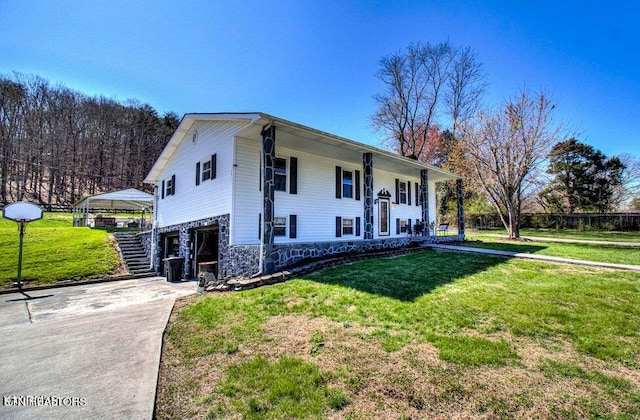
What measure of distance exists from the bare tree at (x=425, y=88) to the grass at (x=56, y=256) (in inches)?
930

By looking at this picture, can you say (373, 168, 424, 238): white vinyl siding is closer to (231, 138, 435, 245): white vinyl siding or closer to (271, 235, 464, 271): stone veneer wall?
(231, 138, 435, 245): white vinyl siding

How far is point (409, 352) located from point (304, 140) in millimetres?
7929

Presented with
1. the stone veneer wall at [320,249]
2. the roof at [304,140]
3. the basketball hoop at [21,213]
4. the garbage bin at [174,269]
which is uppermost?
the roof at [304,140]

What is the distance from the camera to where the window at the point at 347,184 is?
42.4 feet

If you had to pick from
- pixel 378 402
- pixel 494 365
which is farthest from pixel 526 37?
pixel 378 402

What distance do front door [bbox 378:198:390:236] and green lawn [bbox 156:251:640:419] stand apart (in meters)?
8.10

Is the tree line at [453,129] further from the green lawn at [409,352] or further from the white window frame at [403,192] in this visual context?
the green lawn at [409,352]

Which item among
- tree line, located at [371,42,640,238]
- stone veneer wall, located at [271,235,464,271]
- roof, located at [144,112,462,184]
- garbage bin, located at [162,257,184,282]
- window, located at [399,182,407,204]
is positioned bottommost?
garbage bin, located at [162,257,184,282]

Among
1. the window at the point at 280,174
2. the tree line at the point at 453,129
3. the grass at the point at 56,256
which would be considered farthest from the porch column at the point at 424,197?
the grass at the point at 56,256

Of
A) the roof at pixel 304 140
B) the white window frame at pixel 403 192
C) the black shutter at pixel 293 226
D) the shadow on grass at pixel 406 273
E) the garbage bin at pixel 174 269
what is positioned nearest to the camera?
the shadow on grass at pixel 406 273

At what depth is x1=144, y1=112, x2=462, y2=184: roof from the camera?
8.48 m

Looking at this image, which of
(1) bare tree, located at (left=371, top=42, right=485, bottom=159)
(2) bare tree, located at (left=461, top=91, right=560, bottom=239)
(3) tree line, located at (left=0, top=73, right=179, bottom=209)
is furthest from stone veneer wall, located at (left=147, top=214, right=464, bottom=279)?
(3) tree line, located at (left=0, top=73, right=179, bottom=209)

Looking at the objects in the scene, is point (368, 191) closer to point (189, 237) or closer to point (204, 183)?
point (204, 183)

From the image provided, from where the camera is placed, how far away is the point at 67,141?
33500 millimetres
